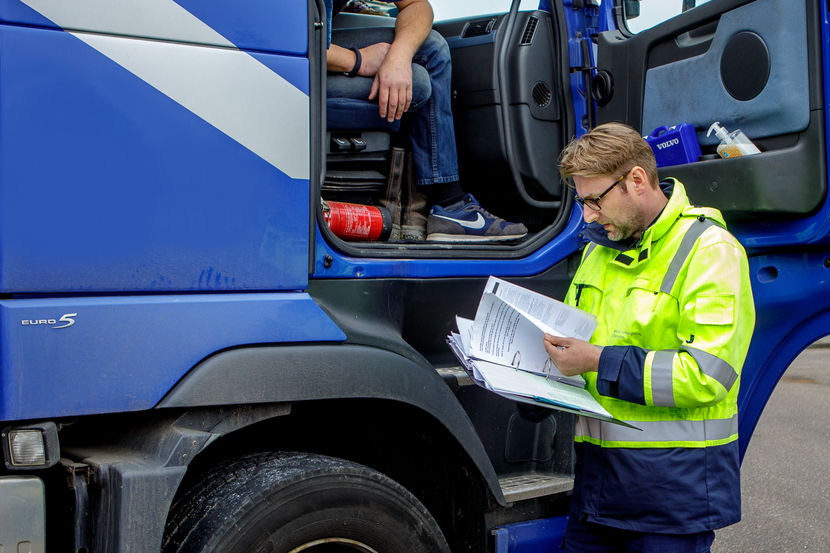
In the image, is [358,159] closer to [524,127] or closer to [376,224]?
[376,224]

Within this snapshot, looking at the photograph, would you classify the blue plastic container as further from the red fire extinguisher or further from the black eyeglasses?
the red fire extinguisher

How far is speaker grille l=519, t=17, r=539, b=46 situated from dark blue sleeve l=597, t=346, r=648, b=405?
121 cm

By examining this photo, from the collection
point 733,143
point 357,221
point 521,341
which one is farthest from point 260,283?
point 733,143

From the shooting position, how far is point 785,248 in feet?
7.63

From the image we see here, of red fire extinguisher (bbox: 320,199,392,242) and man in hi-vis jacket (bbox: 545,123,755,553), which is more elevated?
red fire extinguisher (bbox: 320,199,392,242)

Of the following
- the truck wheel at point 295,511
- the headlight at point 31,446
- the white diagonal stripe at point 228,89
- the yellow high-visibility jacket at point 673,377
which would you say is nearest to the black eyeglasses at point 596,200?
the yellow high-visibility jacket at point 673,377

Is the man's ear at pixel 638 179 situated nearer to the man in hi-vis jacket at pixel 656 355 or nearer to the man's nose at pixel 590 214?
the man in hi-vis jacket at pixel 656 355

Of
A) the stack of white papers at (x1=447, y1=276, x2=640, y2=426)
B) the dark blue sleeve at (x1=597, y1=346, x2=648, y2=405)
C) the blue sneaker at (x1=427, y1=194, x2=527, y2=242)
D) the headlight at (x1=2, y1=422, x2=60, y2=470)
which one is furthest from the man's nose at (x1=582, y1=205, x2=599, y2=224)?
the headlight at (x1=2, y1=422, x2=60, y2=470)

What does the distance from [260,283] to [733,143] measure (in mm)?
1477

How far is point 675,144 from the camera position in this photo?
2.39m

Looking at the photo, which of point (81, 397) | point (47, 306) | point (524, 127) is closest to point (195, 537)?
Answer: point (81, 397)

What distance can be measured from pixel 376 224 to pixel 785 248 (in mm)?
1287

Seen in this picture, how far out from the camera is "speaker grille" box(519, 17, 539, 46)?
2.55m

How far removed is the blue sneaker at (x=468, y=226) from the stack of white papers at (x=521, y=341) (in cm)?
49
